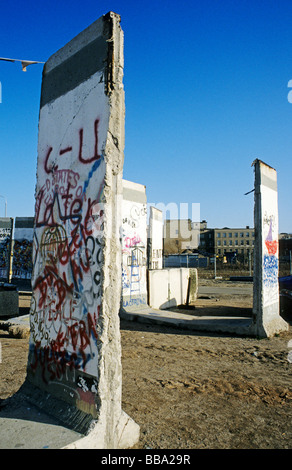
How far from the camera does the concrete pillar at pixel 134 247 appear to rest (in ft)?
31.9

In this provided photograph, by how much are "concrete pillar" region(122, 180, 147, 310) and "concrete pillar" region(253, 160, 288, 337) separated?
3.71 meters

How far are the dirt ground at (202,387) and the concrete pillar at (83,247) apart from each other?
627mm

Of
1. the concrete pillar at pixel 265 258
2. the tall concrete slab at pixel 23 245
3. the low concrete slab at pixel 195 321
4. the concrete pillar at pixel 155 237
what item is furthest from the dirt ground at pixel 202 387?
the tall concrete slab at pixel 23 245

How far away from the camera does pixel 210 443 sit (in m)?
2.97

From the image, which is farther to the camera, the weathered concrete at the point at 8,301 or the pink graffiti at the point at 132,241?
the pink graffiti at the point at 132,241

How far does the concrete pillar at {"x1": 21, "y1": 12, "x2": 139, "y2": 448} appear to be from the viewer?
2.79 meters

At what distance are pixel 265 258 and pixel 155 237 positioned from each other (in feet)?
25.0

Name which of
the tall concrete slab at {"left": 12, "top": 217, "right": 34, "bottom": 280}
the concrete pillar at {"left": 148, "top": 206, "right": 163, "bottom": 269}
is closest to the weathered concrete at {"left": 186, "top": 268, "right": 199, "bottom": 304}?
the concrete pillar at {"left": 148, "top": 206, "right": 163, "bottom": 269}

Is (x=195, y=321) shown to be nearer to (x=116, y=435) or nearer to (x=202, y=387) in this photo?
(x=202, y=387)

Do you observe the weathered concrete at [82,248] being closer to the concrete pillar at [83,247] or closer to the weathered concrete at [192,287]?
the concrete pillar at [83,247]

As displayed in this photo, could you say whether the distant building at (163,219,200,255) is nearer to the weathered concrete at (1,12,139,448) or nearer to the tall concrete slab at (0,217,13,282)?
the tall concrete slab at (0,217,13,282)

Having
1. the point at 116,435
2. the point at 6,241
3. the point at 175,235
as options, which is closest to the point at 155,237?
the point at 6,241

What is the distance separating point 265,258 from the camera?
736 cm

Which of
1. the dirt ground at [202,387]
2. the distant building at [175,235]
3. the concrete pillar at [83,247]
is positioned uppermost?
the distant building at [175,235]
